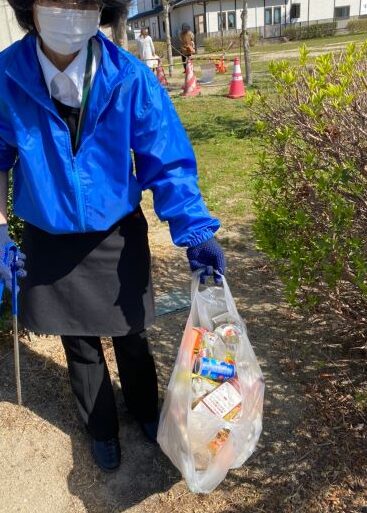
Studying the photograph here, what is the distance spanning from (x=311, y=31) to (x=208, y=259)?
1553 inches

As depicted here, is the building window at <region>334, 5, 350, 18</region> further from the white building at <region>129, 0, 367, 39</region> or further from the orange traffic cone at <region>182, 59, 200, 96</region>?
the orange traffic cone at <region>182, 59, 200, 96</region>

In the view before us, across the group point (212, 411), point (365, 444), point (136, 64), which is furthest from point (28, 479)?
point (136, 64)

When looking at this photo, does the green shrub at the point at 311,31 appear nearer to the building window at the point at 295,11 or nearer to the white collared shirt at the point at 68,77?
the building window at the point at 295,11

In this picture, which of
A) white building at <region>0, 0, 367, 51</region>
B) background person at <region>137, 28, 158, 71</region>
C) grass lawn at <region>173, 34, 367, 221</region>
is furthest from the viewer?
white building at <region>0, 0, 367, 51</region>

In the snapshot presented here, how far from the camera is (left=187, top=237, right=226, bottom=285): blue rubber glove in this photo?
5.61 feet

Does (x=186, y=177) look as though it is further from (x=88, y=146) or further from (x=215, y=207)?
(x=215, y=207)

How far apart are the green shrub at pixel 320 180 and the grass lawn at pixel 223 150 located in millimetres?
368

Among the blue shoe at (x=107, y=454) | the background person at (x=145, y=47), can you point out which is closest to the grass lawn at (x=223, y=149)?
the blue shoe at (x=107, y=454)

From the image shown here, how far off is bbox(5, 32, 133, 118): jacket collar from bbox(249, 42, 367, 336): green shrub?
65cm

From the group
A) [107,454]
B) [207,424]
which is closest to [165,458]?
[107,454]

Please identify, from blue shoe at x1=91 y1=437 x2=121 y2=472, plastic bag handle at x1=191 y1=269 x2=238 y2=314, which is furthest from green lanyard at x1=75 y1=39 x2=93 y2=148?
blue shoe at x1=91 y1=437 x2=121 y2=472

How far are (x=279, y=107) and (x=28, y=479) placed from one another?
185 centimetres

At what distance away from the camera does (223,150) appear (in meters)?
6.52

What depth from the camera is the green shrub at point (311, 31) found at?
36.3 meters
